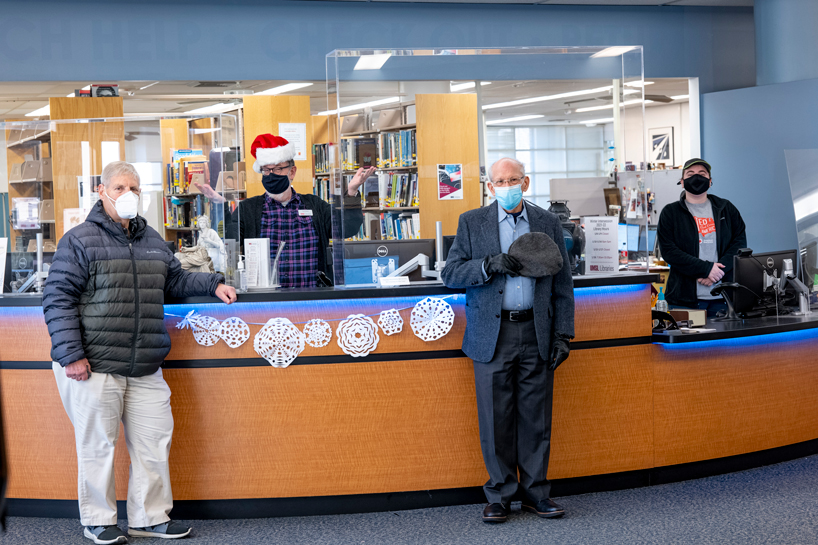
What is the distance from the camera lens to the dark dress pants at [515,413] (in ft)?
11.4

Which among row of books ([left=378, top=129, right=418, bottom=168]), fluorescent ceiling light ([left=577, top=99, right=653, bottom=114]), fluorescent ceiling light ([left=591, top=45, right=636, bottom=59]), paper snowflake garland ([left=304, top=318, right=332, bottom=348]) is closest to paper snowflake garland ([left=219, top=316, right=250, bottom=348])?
paper snowflake garland ([left=304, top=318, right=332, bottom=348])

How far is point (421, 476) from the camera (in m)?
3.75

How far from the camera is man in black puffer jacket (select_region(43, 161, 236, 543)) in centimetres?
328

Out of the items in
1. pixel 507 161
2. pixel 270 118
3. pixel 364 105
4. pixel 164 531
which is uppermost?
pixel 270 118

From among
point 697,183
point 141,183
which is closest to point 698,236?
point 697,183

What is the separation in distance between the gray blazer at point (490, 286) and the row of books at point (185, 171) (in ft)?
5.01

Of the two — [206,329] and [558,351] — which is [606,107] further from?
[206,329]

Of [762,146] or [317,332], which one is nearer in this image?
[317,332]

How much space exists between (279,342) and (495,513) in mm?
1276

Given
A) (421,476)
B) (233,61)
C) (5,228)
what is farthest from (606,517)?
(233,61)

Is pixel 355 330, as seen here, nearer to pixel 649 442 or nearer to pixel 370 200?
pixel 370 200

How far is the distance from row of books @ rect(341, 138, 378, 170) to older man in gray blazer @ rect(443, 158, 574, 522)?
1.06 m

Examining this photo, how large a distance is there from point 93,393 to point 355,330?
1179 millimetres

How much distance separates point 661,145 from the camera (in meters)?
15.1
